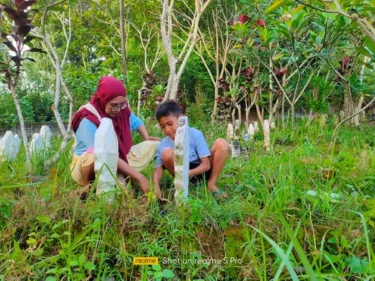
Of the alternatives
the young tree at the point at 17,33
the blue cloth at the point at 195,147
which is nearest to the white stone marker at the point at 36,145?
the young tree at the point at 17,33

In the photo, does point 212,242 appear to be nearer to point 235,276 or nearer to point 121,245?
point 235,276

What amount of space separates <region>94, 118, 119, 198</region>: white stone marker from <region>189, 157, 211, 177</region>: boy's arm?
0.52m

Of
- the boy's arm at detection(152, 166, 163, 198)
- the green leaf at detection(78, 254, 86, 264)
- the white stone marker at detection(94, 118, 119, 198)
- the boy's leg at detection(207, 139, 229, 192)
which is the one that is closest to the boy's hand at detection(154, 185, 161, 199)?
the boy's arm at detection(152, 166, 163, 198)

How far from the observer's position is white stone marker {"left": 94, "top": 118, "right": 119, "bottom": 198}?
6.48 ft

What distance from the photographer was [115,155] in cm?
204

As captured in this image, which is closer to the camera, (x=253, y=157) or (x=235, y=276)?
(x=235, y=276)

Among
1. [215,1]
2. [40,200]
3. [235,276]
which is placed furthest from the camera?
[215,1]

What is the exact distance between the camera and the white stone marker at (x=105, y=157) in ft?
6.48

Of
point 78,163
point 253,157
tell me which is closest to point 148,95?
point 253,157

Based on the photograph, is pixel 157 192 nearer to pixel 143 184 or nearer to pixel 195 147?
pixel 143 184

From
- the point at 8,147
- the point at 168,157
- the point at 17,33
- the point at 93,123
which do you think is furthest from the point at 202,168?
the point at 8,147

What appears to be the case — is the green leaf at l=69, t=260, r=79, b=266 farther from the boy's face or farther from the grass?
the boy's face

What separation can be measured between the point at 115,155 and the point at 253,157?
4.56ft

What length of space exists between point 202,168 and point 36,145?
73.8 inches
